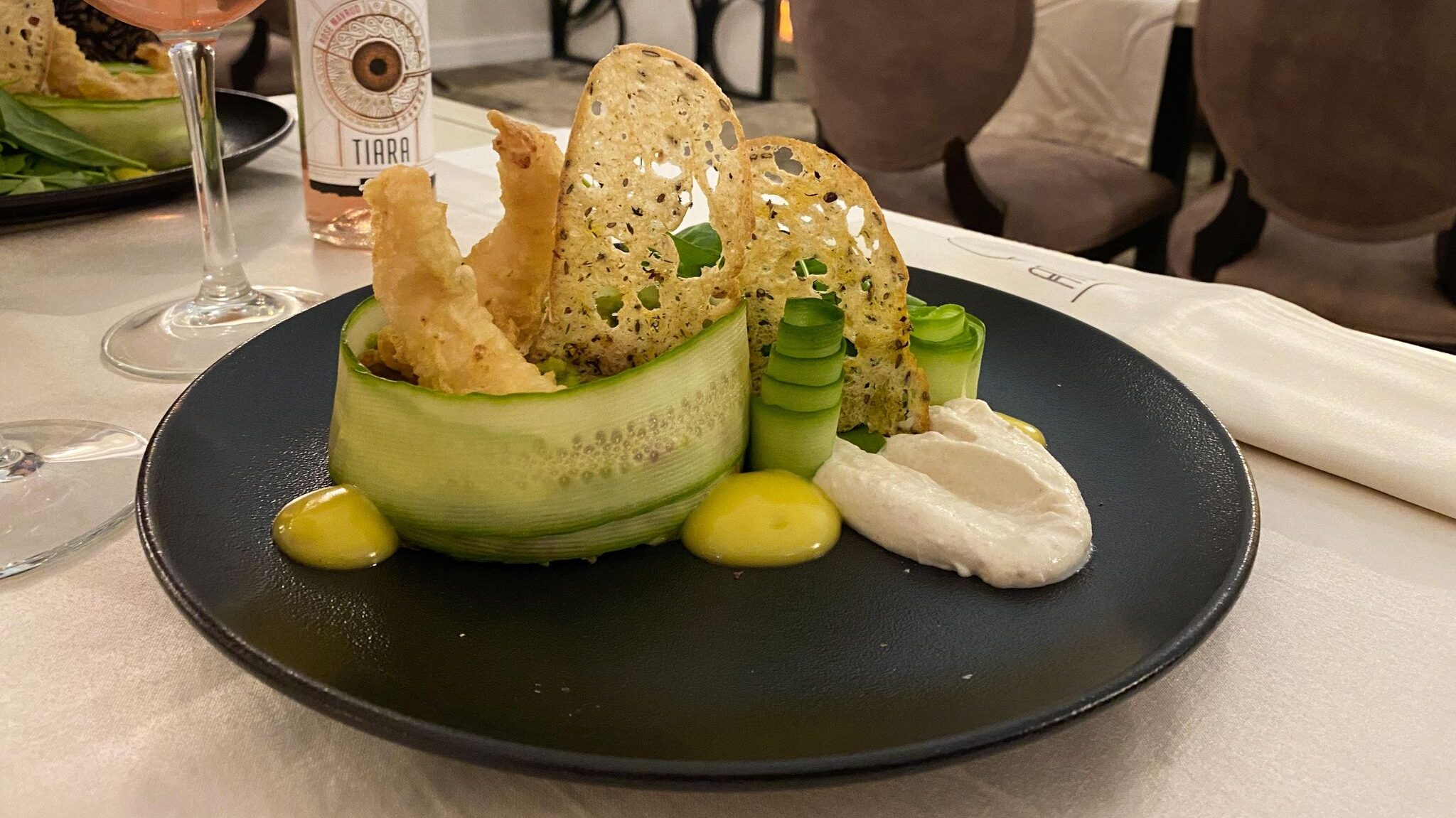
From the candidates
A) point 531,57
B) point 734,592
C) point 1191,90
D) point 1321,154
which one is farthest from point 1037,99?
point 531,57

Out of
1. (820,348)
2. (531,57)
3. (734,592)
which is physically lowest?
(531,57)

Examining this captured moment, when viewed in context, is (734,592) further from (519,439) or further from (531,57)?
(531,57)

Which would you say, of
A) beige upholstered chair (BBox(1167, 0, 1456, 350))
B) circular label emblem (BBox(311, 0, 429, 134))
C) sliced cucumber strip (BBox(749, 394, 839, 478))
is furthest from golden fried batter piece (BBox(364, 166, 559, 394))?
beige upholstered chair (BBox(1167, 0, 1456, 350))

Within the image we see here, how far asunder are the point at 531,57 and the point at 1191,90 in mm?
6175

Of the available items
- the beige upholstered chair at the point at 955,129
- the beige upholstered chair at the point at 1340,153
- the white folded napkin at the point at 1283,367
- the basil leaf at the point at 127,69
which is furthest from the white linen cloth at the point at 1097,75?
the basil leaf at the point at 127,69

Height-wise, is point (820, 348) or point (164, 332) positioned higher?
point (820, 348)

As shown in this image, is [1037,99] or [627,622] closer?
[627,622]

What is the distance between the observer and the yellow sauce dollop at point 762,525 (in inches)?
29.2

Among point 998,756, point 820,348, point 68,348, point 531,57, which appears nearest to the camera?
point 998,756

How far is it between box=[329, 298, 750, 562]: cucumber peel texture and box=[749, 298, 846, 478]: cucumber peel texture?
7 centimetres

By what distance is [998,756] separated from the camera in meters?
0.64

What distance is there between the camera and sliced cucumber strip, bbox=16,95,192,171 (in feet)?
4.79

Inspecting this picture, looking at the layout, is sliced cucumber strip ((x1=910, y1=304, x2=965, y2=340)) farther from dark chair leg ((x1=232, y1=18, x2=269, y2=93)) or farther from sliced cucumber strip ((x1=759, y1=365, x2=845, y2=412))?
dark chair leg ((x1=232, y1=18, x2=269, y2=93))

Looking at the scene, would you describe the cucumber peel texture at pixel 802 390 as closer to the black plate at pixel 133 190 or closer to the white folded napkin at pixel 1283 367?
the white folded napkin at pixel 1283 367
